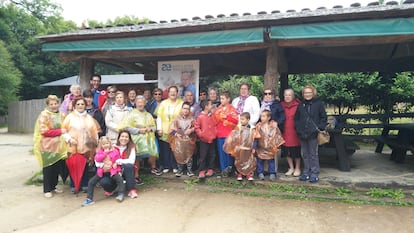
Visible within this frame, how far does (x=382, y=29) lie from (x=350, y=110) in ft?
27.6

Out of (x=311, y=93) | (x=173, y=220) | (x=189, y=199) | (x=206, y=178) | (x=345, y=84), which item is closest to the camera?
(x=173, y=220)

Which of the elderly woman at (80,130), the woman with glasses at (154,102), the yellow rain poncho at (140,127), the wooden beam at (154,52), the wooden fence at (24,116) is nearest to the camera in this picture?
the elderly woman at (80,130)

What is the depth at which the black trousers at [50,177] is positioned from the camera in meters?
5.26

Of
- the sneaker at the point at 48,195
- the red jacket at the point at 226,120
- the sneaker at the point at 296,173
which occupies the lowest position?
the sneaker at the point at 48,195

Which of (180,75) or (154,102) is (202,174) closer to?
(154,102)

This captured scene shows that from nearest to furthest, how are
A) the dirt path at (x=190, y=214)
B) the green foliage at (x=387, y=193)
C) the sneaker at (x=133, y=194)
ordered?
the dirt path at (x=190, y=214), the green foliage at (x=387, y=193), the sneaker at (x=133, y=194)

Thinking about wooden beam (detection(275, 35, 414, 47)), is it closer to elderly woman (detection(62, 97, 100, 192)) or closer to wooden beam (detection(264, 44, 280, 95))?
wooden beam (detection(264, 44, 280, 95))

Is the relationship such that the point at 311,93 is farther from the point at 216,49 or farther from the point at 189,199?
the point at 189,199

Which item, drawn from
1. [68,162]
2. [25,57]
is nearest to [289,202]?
[68,162]

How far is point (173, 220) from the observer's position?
4141 mm

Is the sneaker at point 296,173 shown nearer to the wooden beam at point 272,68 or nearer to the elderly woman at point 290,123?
the elderly woman at point 290,123

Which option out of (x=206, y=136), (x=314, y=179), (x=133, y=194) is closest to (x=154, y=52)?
(x=206, y=136)

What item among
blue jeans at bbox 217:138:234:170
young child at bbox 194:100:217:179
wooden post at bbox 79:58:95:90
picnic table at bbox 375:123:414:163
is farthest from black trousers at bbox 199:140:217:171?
picnic table at bbox 375:123:414:163

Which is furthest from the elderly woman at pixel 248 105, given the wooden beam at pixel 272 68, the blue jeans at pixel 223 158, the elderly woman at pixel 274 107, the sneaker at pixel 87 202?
the sneaker at pixel 87 202
